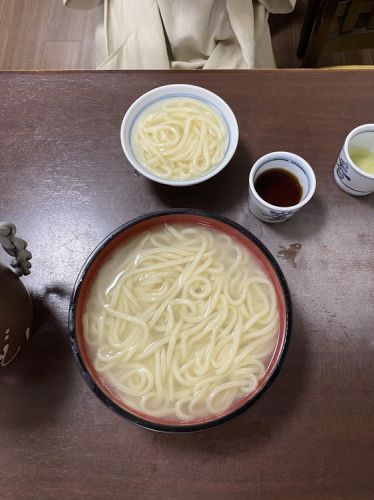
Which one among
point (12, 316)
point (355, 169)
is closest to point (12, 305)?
point (12, 316)

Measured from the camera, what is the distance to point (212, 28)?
6.21 feet

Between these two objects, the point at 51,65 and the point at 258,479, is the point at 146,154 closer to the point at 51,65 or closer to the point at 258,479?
the point at 258,479

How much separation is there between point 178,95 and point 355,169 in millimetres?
564

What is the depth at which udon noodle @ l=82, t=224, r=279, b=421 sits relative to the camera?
1.05m

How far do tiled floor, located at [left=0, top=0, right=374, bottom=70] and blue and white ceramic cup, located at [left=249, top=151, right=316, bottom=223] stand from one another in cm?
163

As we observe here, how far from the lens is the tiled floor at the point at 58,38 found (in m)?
2.74

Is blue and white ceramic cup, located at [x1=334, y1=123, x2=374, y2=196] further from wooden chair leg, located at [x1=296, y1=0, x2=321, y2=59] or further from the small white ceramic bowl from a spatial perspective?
wooden chair leg, located at [x1=296, y1=0, x2=321, y2=59]

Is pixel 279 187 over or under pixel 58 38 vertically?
over

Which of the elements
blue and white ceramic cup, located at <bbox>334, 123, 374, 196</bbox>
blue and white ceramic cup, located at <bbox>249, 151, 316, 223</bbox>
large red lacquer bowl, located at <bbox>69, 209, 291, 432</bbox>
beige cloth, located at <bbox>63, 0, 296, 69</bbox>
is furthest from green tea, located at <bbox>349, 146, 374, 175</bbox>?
beige cloth, located at <bbox>63, 0, 296, 69</bbox>

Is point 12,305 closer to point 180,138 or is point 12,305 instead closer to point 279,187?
point 180,138

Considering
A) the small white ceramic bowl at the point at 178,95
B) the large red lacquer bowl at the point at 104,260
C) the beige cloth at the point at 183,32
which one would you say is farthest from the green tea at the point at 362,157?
the beige cloth at the point at 183,32

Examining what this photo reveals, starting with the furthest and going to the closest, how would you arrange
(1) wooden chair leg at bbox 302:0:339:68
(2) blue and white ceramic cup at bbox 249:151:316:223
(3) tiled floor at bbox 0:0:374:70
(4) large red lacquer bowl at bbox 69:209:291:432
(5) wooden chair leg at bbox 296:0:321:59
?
1. (3) tiled floor at bbox 0:0:374:70
2. (5) wooden chair leg at bbox 296:0:321:59
3. (1) wooden chair leg at bbox 302:0:339:68
4. (2) blue and white ceramic cup at bbox 249:151:316:223
5. (4) large red lacquer bowl at bbox 69:209:291:432

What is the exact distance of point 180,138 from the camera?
1357 mm

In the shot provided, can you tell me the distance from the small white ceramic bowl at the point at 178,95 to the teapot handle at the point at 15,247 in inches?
14.9
